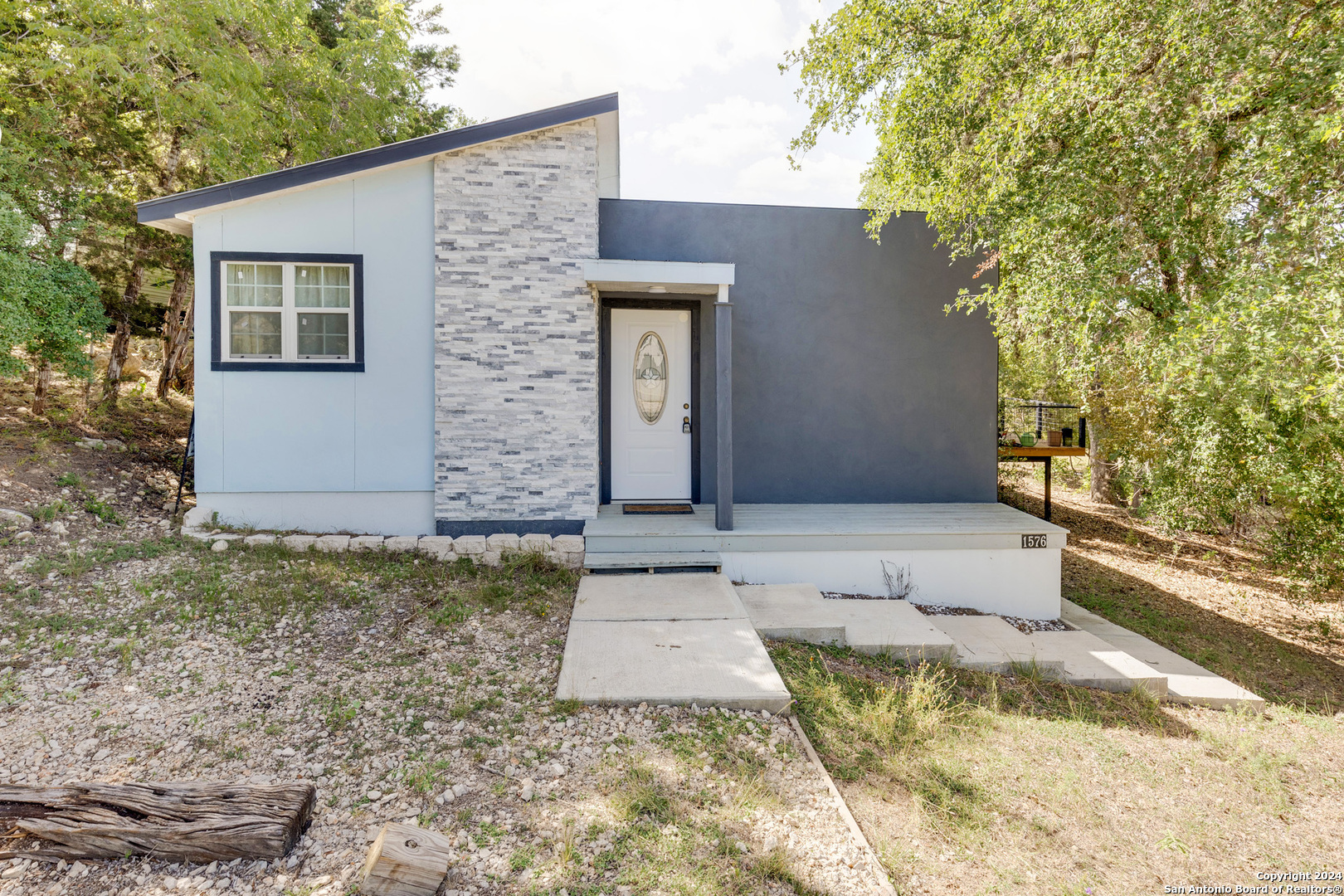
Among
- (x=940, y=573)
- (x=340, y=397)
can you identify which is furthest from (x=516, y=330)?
(x=940, y=573)

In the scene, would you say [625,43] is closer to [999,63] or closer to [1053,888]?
[999,63]

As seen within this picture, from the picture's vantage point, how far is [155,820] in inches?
90.4

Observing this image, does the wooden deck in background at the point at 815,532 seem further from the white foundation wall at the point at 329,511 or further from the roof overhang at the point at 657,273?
the roof overhang at the point at 657,273

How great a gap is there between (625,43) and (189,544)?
7.32 metres

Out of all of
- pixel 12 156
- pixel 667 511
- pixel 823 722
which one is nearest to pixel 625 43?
pixel 667 511

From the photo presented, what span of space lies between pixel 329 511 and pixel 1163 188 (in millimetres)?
7648

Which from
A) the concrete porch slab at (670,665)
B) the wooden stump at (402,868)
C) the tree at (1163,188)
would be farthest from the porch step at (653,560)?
the tree at (1163,188)

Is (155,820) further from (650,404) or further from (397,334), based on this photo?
(650,404)

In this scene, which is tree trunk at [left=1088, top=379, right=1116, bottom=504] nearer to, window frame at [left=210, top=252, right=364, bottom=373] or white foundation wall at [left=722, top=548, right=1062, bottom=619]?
white foundation wall at [left=722, top=548, right=1062, bottom=619]

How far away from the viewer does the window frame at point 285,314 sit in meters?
5.63

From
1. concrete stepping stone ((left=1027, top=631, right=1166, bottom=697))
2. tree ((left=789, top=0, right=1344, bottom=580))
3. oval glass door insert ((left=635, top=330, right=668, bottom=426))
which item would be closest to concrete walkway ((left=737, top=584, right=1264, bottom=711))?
concrete stepping stone ((left=1027, top=631, right=1166, bottom=697))

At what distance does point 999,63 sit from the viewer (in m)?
5.26

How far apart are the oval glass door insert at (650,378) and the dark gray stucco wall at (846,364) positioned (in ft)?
1.55

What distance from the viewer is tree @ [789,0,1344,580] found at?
4262mm
